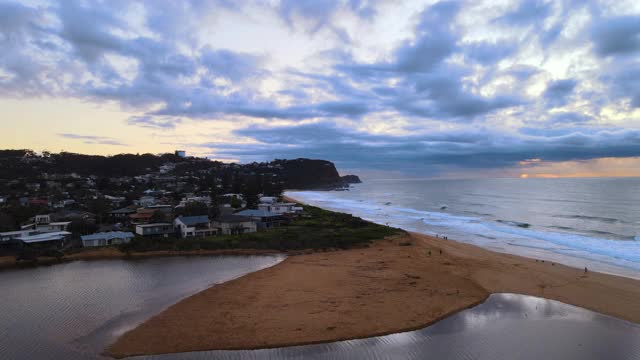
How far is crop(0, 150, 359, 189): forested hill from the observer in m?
97.1

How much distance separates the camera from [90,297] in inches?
761

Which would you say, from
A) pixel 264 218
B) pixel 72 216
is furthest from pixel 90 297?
pixel 72 216

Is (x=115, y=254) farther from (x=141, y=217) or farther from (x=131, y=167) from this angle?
(x=131, y=167)

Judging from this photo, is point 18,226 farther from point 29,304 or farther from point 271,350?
point 271,350

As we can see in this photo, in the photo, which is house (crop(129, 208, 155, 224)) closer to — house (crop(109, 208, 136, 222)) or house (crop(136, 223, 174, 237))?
house (crop(109, 208, 136, 222))

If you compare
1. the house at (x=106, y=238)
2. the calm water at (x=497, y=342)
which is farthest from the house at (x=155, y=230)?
the calm water at (x=497, y=342)

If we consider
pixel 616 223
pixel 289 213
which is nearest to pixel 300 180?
pixel 289 213

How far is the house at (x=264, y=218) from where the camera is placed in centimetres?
4009

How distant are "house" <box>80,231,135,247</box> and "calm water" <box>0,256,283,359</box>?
449cm

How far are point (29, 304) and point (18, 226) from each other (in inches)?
946

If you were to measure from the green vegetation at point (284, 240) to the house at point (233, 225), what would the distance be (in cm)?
194

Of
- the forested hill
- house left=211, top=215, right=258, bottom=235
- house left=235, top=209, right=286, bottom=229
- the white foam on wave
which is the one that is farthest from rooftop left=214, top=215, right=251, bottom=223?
the forested hill

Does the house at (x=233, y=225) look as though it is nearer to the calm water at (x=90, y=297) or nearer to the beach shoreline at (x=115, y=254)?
the beach shoreline at (x=115, y=254)

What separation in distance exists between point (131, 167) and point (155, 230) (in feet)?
299
